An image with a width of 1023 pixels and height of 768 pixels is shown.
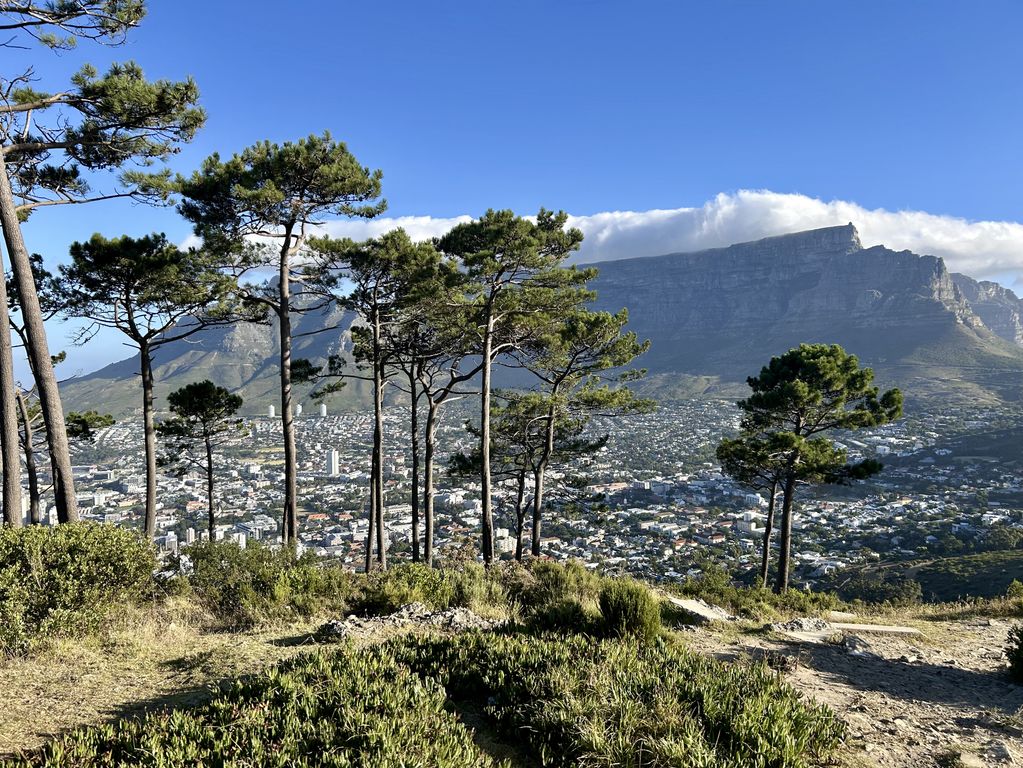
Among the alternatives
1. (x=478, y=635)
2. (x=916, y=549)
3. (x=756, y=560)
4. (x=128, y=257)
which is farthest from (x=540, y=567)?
(x=916, y=549)

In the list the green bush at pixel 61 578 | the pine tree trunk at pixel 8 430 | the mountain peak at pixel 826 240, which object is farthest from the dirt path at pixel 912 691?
the mountain peak at pixel 826 240

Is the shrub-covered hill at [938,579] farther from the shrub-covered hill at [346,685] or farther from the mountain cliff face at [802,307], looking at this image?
the mountain cliff face at [802,307]

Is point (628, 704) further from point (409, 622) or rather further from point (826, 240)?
point (826, 240)

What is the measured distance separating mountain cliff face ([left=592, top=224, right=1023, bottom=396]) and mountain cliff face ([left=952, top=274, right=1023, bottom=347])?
4.03m

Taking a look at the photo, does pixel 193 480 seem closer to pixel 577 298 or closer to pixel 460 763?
pixel 577 298

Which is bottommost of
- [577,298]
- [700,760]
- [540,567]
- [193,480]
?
[193,480]

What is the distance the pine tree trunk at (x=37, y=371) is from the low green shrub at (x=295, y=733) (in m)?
5.02

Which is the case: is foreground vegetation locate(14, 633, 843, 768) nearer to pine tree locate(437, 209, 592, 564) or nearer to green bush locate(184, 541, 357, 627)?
green bush locate(184, 541, 357, 627)

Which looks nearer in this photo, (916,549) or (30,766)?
(30,766)

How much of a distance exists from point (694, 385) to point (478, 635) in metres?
100.0

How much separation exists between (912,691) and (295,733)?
208 inches

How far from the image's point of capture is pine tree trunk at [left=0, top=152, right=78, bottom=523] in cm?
700

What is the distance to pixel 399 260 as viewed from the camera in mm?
12352

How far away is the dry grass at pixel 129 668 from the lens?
11.8 feet
